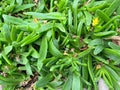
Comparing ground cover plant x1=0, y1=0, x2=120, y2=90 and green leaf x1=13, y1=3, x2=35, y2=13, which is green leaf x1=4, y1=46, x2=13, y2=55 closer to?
ground cover plant x1=0, y1=0, x2=120, y2=90

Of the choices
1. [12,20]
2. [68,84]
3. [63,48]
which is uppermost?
[12,20]

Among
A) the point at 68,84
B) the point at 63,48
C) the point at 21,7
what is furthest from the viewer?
the point at 21,7

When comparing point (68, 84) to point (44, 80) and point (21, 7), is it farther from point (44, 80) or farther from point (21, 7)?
point (21, 7)

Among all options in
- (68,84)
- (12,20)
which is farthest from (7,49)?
(68,84)

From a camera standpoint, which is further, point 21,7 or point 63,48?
point 21,7

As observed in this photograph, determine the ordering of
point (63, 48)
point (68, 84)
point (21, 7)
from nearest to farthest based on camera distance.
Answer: point (68, 84), point (63, 48), point (21, 7)

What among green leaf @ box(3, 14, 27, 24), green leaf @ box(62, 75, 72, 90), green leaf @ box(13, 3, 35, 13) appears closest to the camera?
green leaf @ box(62, 75, 72, 90)

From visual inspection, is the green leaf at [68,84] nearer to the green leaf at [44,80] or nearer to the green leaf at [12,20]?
the green leaf at [44,80]

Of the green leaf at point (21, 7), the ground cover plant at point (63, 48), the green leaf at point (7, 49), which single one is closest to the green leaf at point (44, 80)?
the ground cover plant at point (63, 48)

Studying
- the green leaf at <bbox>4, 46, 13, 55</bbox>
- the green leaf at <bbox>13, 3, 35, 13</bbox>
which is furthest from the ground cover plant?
the green leaf at <bbox>13, 3, 35, 13</bbox>
